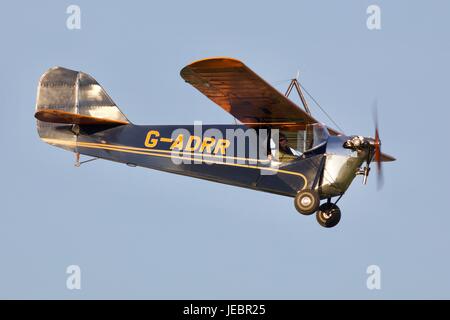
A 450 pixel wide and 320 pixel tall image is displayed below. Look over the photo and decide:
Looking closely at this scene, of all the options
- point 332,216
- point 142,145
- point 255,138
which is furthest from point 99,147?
point 332,216

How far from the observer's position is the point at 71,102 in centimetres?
1848

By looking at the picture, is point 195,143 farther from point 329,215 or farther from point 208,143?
point 329,215

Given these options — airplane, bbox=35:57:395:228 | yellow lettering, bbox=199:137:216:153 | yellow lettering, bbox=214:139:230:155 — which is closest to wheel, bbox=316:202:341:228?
airplane, bbox=35:57:395:228

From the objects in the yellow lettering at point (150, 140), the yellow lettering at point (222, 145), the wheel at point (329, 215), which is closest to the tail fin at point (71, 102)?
the yellow lettering at point (150, 140)

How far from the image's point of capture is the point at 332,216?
55.6 ft

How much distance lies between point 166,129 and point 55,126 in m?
2.14

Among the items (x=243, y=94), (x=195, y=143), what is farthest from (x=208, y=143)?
(x=243, y=94)

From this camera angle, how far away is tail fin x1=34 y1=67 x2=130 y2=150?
59.9 feet

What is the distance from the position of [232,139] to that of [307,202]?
71.6 inches

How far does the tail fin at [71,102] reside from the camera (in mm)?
18266

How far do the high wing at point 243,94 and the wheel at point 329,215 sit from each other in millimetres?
1459

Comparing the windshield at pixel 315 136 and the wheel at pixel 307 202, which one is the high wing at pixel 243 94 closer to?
the windshield at pixel 315 136

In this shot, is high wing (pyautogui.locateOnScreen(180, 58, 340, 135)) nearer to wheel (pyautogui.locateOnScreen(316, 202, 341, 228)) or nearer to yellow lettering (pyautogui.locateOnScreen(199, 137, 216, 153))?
yellow lettering (pyautogui.locateOnScreen(199, 137, 216, 153))

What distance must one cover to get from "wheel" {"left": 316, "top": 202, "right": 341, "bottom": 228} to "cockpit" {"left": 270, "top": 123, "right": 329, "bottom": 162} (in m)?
1.00
